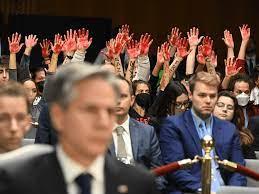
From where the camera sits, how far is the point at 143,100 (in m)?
6.59

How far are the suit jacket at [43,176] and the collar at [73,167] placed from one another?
0.05 ft

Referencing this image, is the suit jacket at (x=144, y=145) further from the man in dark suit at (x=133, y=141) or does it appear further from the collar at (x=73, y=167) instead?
the collar at (x=73, y=167)

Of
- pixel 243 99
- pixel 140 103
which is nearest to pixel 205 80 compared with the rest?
pixel 140 103

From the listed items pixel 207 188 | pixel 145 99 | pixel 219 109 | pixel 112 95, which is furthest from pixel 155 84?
pixel 112 95

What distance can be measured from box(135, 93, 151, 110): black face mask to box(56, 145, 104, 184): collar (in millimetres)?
4772

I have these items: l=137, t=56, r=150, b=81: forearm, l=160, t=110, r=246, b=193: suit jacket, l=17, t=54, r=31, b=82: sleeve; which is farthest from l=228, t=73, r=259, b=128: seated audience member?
l=17, t=54, r=31, b=82: sleeve

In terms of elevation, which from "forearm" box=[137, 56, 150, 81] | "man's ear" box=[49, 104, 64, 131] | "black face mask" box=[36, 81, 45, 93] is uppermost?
"man's ear" box=[49, 104, 64, 131]

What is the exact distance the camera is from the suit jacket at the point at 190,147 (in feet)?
15.5

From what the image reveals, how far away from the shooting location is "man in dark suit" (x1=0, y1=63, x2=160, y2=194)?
67.9 inches

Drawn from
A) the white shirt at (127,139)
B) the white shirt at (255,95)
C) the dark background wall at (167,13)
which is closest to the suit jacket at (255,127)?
the white shirt at (255,95)

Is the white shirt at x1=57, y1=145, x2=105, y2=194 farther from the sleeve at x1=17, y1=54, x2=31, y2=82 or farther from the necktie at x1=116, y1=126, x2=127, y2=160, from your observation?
the sleeve at x1=17, y1=54, x2=31, y2=82

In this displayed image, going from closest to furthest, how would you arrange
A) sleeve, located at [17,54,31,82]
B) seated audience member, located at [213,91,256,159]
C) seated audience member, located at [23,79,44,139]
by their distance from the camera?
seated audience member, located at [213,91,256,159] < seated audience member, located at [23,79,44,139] < sleeve, located at [17,54,31,82]

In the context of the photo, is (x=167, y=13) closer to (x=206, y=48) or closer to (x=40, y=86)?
(x=206, y=48)

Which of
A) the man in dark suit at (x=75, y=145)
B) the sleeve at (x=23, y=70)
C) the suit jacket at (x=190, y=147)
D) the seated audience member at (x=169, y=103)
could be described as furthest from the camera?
the sleeve at (x=23, y=70)
